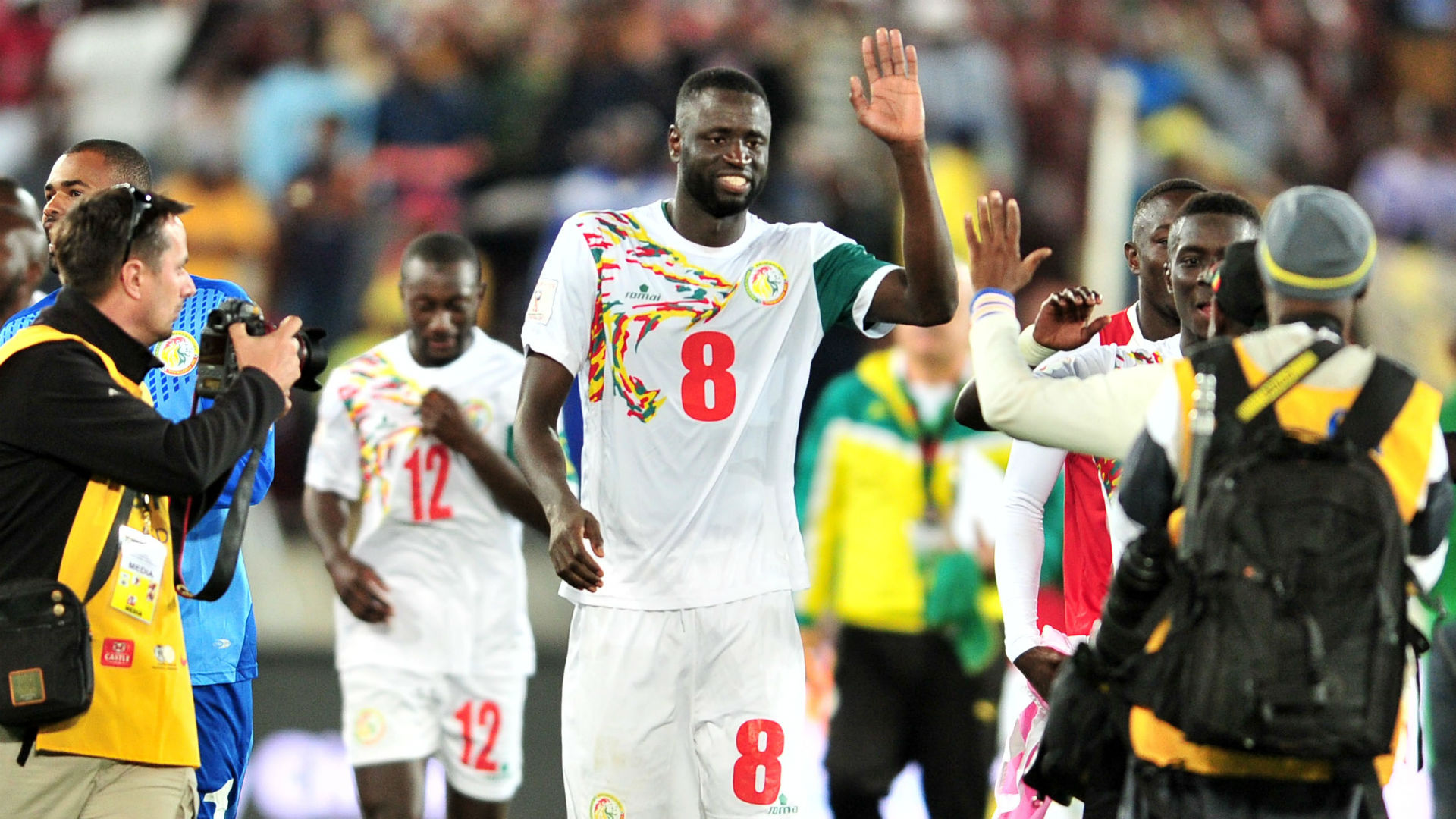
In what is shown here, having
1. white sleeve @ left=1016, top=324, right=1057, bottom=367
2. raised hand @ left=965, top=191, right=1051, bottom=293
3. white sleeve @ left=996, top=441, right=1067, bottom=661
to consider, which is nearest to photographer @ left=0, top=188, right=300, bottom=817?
raised hand @ left=965, top=191, right=1051, bottom=293

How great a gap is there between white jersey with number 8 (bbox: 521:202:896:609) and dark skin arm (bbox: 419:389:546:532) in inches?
79.2

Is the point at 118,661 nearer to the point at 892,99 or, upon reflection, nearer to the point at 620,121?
the point at 892,99

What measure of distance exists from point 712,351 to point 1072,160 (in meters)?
8.01

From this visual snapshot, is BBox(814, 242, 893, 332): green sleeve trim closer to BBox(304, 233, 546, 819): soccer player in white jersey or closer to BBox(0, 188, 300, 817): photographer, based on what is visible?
BBox(0, 188, 300, 817): photographer

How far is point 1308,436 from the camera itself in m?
3.44

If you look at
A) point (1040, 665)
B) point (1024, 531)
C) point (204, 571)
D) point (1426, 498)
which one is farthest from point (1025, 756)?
point (204, 571)

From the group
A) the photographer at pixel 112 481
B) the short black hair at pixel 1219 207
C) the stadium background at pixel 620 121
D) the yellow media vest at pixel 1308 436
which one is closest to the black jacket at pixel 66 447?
the photographer at pixel 112 481

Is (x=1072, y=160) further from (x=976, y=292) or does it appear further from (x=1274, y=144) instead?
(x=976, y=292)

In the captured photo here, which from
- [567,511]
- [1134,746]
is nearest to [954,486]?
[567,511]

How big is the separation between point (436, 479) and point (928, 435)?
2120 millimetres

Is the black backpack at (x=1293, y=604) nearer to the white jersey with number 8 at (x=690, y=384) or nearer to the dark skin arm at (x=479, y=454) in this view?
the white jersey with number 8 at (x=690, y=384)

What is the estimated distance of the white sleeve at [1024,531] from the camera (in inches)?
189

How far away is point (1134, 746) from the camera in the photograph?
366cm

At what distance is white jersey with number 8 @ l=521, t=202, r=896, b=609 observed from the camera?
495 cm
